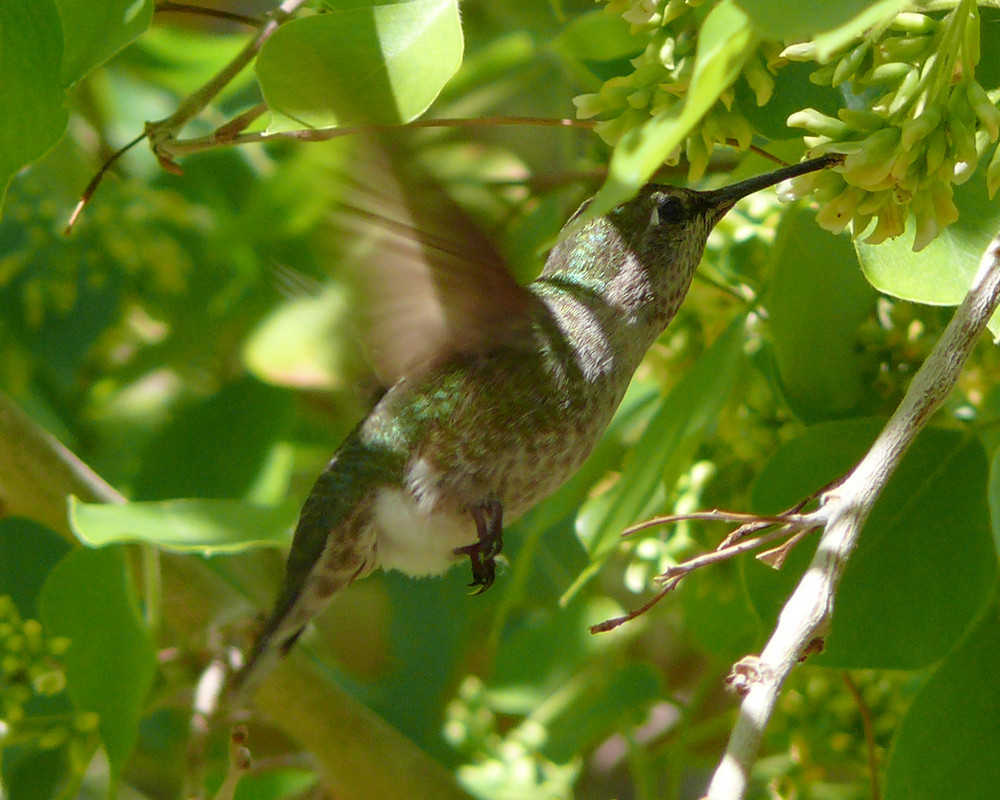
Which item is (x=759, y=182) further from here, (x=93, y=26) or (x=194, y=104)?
(x=93, y=26)

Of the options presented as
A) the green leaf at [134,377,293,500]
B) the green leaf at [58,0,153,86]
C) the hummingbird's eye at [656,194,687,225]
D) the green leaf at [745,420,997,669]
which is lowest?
the green leaf at [134,377,293,500]

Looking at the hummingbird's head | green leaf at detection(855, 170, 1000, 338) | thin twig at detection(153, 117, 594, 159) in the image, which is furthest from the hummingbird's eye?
green leaf at detection(855, 170, 1000, 338)

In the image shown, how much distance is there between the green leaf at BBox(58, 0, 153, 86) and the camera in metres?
1.25

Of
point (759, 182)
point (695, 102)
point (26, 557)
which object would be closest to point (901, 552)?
point (759, 182)

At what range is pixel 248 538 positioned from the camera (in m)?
1.41

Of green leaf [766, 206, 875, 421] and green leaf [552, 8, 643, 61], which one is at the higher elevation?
green leaf [552, 8, 643, 61]

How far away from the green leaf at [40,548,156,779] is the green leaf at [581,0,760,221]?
103 cm

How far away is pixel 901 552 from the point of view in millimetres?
1281

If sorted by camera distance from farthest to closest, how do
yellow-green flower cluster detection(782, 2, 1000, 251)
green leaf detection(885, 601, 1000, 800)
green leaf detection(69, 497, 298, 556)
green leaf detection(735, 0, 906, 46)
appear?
green leaf detection(69, 497, 298, 556), green leaf detection(885, 601, 1000, 800), yellow-green flower cluster detection(782, 2, 1000, 251), green leaf detection(735, 0, 906, 46)

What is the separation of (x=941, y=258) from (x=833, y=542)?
1.45 feet

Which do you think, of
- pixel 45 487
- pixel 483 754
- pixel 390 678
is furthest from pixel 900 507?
pixel 390 678

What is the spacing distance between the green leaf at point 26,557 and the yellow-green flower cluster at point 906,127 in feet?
5.70

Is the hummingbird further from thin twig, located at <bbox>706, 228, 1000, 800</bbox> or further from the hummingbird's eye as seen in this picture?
thin twig, located at <bbox>706, 228, 1000, 800</bbox>

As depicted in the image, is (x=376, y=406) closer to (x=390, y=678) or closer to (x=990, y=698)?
(x=990, y=698)
